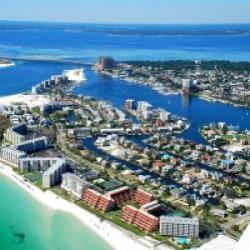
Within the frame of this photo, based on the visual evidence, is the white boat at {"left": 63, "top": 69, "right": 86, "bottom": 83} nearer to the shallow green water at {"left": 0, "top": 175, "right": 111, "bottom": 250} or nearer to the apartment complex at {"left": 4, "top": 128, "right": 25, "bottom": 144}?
the apartment complex at {"left": 4, "top": 128, "right": 25, "bottom": 144}

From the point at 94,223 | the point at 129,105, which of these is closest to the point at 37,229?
the point at 94,223

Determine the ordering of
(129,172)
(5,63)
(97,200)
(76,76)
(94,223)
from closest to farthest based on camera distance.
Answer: (94,223)
(97,200)
(129,172)
(76,76)
(5,63)

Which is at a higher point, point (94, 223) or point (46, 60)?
point (46, 60)

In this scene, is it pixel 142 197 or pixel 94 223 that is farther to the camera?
pixel 142 197

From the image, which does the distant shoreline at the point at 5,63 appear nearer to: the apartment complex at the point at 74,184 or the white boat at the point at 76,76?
the white boat at the point at 76,76

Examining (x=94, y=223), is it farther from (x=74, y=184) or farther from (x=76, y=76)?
(x=76, y=76)

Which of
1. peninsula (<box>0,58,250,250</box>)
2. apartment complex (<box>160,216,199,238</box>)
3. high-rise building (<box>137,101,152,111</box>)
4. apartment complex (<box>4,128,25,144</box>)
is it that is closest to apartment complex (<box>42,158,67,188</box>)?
peninsula (<box>0,58,250,250</box>)

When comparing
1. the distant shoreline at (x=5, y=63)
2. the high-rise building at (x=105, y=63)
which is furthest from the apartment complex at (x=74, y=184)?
the distant shoreline at (x=5, y=63)
